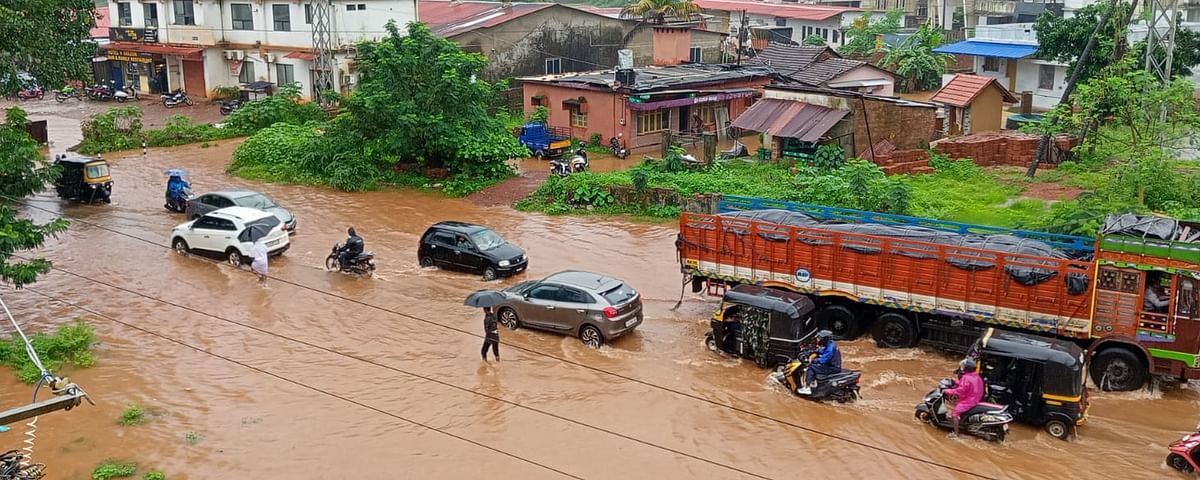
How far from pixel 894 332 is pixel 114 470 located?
1288 cm

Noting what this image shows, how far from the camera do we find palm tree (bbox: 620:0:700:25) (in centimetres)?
5378

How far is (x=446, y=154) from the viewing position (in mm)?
33406

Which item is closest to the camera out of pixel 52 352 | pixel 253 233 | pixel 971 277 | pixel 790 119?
pixel 971 277

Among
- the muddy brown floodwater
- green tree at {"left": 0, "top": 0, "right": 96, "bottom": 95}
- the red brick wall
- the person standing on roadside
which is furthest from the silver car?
the red brick wall

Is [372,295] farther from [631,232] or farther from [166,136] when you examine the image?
[166,136]

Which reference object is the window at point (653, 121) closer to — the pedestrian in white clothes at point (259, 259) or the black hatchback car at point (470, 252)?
the black hatchback car at point (470, 252)

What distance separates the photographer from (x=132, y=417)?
15320 millimetres

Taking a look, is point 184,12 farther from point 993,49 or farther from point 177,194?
point 993,49

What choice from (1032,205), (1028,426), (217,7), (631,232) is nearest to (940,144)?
(1032,205)

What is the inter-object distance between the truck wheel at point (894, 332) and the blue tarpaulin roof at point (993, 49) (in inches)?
1429

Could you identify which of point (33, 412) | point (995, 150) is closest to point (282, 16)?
point (995, 150)

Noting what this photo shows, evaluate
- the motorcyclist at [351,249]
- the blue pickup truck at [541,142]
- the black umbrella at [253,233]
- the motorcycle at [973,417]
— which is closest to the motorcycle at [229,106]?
the blue pickup truck at [541,142]

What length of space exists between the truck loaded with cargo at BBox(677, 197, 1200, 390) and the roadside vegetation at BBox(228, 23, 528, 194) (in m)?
14.5

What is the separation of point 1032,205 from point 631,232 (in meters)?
11.2
